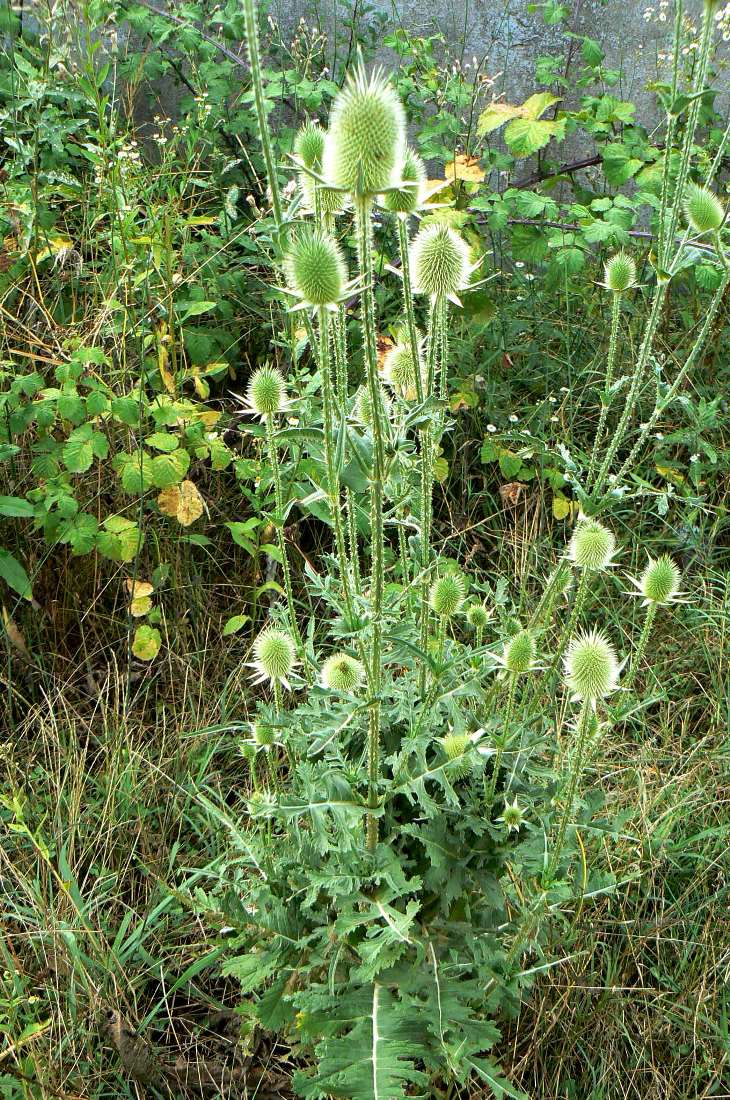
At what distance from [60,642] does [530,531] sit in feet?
5.77

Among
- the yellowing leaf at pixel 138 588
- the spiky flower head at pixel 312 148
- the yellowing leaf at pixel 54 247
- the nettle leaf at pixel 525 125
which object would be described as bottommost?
the yellowing leaf at pixel 138 588

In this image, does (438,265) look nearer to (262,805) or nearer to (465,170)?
(262,805)

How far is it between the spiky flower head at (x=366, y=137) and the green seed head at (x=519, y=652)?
964mm

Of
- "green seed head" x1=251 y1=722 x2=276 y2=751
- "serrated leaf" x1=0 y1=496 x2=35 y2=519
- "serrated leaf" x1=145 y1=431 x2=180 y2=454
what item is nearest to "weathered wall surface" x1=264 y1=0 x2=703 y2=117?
"serrated leaf" x1=145 y1=431 x2=180 y2=454

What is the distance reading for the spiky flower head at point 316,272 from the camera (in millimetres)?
1554

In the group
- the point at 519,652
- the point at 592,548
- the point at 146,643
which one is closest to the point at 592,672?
the point at 519,652

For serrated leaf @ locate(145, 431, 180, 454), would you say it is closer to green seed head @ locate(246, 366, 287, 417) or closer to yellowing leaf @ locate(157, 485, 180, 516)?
yellowing leaf @ locate(157, 485, 180, 516)

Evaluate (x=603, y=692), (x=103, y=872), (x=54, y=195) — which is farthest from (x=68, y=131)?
(x=603, y=692)

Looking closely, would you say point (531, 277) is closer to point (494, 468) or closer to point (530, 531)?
point (494, 468)

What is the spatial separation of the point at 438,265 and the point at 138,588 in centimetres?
167

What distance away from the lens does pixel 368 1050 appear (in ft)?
6.36

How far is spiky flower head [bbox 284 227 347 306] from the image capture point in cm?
155

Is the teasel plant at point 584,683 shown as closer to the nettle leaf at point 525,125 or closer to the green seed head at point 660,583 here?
the green seed head at point 660,583

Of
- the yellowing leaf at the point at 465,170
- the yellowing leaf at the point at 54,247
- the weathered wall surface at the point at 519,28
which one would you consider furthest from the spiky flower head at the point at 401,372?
the weathered wall surface at the point at 519,28
